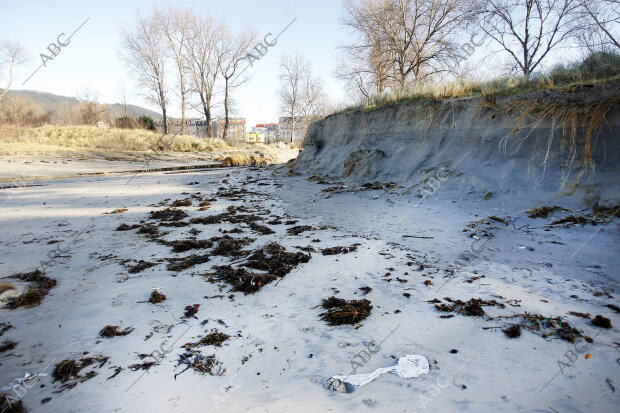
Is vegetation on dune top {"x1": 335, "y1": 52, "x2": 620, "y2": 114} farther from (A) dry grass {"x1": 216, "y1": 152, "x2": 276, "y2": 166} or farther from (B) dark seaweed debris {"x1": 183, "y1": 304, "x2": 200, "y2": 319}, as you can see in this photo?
(A) dry grass {"x1": 216, "y1": 152, "x2": 276, "y2": 166}

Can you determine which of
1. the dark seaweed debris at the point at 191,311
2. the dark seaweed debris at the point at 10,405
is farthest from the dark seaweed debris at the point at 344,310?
the dark seaweed debris at the point at 10,405

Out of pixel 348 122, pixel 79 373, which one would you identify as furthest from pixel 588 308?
pixel 348 122

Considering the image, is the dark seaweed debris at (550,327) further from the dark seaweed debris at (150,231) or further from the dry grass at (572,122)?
the dark seaweed debris at (150,231)

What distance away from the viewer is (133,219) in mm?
6215

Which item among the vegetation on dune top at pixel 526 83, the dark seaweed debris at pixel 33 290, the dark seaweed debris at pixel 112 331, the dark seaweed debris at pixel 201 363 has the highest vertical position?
the vegetation on dune top at pixel 526 83

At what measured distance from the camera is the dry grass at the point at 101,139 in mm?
21664

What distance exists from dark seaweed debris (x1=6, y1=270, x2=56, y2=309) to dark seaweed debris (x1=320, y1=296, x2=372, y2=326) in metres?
2.90

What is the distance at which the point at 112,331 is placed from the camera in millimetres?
2533

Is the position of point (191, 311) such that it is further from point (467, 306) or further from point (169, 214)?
point (169, 214)

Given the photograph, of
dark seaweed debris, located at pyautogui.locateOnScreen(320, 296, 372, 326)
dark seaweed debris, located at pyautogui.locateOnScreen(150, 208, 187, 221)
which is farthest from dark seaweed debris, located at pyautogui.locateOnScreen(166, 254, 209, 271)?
dark seaweed debris, located at pyautogui.locateOnScreen(150, 208, 187, 221)

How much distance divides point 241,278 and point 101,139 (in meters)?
25.5

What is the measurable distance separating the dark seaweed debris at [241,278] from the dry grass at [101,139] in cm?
2313

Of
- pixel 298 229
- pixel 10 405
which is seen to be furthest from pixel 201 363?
pixel 298 229

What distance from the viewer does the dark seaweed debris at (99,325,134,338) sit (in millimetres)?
2510
